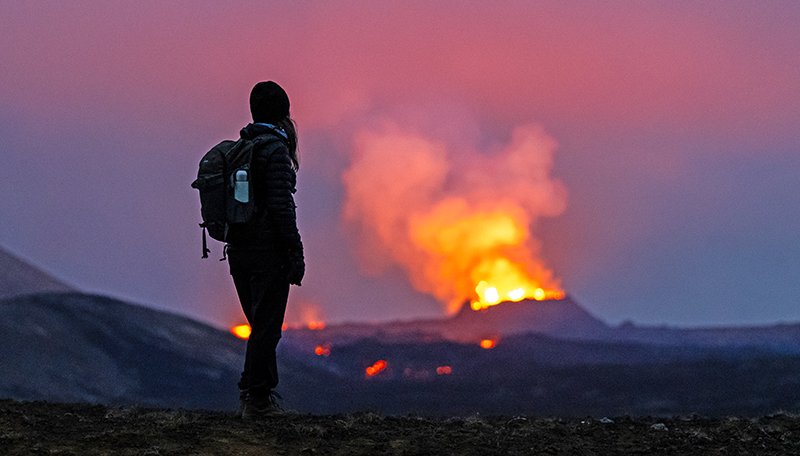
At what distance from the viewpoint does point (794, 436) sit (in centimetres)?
1036

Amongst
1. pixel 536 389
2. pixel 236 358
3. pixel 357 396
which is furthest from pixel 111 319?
pixel 536 389

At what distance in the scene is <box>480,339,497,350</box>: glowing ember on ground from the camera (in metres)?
110

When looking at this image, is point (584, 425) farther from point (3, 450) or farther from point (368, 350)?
point (368, 350)

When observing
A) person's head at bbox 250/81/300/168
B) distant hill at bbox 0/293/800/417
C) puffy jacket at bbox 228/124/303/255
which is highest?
distant hill at bbox 0/293/800/417

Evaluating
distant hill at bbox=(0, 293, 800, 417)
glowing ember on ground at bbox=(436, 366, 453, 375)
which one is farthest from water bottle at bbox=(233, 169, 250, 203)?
glowing ember on ground at bbox=(436, 366, 453, 375)

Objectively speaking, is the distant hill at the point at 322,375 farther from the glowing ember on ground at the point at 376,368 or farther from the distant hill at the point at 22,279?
the distant hill at the point at 22,279

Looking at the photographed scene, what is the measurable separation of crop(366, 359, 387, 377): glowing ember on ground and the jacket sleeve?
289 ft

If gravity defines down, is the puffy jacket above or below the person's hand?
above

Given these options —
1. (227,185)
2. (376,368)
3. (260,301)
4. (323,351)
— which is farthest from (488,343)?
(227,185)

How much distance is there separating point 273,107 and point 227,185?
862 mm

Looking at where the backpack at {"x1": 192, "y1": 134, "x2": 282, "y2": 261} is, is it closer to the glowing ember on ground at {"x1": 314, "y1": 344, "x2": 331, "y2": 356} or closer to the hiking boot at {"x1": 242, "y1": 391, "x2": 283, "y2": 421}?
the hiking boot at {"x1": 242, "y1": 391, "x2": 283, "y2": 421}

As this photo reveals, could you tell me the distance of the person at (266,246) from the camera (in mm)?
10000

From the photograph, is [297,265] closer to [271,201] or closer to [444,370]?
[271,201]

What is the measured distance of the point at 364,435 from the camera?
32.8 ft
